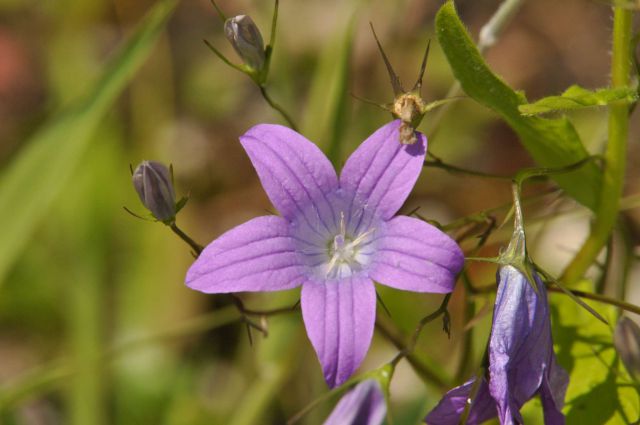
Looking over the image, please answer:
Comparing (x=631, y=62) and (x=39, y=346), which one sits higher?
(x=631, y=62)

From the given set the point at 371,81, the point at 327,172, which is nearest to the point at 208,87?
the point at 371,81

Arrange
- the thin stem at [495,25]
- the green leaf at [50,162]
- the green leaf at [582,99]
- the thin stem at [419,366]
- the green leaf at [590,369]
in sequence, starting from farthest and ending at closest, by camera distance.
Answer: the green leaf at [50,162], the thin stem at [495,25], the thin stem at [419,366], the green leaf at [590,369], the green leaf at [582,99]

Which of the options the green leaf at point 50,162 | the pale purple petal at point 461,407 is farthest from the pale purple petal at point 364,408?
the green leaf at point 50,162

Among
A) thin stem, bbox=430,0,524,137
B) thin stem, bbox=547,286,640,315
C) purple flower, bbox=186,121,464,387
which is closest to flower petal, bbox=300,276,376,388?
purple flower, bbox=186,121,464,387

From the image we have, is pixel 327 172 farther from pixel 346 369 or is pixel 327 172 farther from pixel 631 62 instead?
pixel 631 62

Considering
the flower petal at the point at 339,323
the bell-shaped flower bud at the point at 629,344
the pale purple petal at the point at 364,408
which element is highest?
the flower petal at the point at 339,323

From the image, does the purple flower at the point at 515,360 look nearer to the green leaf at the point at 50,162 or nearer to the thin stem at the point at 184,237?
the thin stem at the point at 184,237

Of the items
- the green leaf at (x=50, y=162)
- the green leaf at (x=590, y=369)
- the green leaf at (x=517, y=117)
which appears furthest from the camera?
the green leaf at (x=50, y=162)
